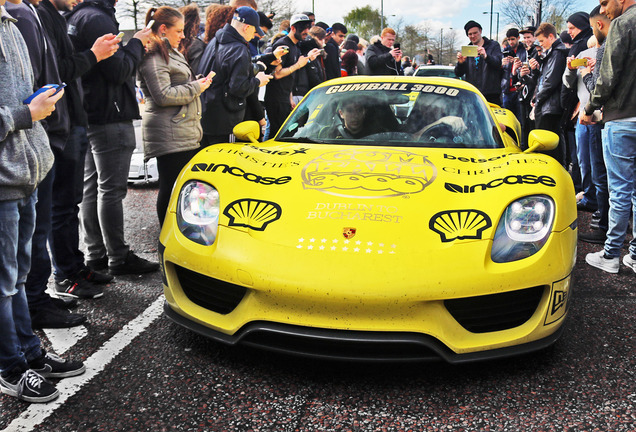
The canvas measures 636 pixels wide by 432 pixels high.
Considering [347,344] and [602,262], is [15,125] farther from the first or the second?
[602,262]

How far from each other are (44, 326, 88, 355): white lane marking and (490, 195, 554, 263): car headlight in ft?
6.78

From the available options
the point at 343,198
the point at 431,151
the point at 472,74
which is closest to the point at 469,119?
the point at 431,151

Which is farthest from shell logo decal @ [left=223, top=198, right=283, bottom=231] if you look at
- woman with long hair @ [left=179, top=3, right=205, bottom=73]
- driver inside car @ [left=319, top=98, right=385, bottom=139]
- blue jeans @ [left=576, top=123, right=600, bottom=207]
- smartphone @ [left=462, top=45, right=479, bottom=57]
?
smartphone @ [left=462, top=45, right=479, bottom=57]

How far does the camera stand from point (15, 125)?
82.9 inches

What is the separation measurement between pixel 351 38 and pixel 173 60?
7.97 metres

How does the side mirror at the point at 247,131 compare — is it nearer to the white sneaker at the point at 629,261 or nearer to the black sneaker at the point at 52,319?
the black sneaker at the point at 52,319

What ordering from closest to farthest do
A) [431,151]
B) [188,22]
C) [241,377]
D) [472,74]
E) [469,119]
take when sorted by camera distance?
[241,377], [431,151], [469,119], [188,22], [472,74]

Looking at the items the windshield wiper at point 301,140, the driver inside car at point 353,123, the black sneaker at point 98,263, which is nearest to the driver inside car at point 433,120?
the driver inside car at point 353,123

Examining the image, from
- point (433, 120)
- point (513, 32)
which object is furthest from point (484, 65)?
point (433, 120)

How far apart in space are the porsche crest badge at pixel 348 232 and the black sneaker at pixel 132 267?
1980 millimetres

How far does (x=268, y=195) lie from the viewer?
272 cm

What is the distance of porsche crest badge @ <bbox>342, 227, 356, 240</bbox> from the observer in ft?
7.91

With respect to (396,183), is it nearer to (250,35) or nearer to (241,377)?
(241,377)

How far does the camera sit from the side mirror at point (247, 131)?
12.4ft
